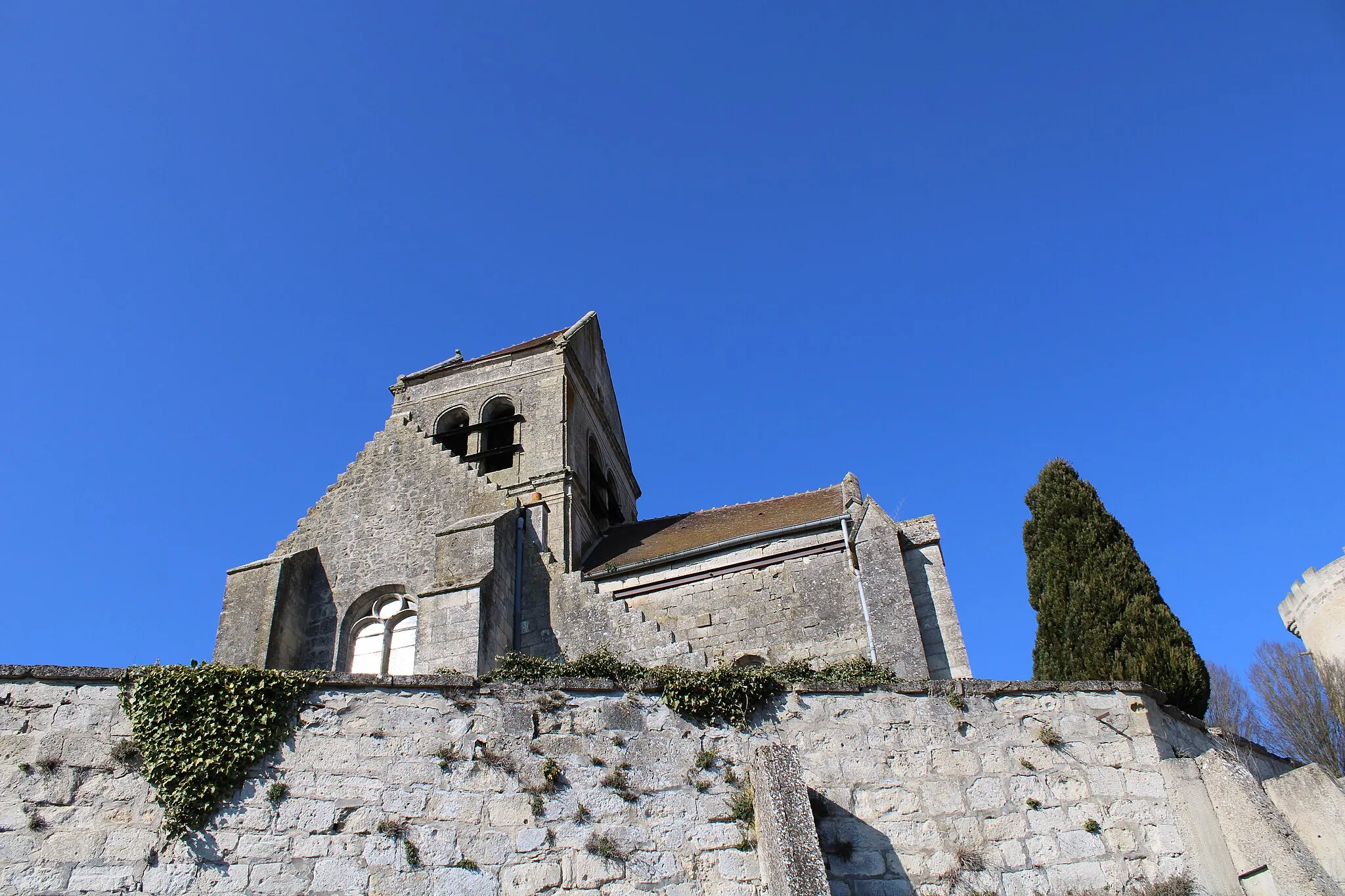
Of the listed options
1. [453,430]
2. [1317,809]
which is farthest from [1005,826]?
[453,430]

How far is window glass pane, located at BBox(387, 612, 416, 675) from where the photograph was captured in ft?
51.6

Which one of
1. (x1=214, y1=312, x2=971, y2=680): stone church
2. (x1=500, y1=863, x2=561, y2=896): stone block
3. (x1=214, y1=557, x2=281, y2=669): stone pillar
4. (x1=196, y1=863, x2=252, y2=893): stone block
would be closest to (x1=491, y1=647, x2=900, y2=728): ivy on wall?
(x1=500, y1=863, x2=561, y2=896): stone block

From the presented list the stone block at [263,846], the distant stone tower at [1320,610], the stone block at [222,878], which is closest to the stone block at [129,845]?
the stone block at [222,878]

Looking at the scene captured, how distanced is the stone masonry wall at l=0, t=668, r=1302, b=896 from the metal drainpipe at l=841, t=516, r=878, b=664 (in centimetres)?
460

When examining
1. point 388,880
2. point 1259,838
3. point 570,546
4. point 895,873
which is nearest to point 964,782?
point 895,873

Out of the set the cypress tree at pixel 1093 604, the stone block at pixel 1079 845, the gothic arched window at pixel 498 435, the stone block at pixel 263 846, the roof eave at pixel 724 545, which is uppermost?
the gothic arched window at pixel 498 435

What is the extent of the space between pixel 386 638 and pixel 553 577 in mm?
3080

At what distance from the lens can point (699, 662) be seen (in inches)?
539

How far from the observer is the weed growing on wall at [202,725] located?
7348mm

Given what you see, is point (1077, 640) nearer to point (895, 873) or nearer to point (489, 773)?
point (895, 873)

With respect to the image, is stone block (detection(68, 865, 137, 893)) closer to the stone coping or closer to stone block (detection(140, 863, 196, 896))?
stone block (detection(140, 863, 196, 896))

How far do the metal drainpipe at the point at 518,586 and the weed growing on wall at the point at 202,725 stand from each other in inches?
287

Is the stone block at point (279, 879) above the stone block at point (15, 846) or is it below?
below

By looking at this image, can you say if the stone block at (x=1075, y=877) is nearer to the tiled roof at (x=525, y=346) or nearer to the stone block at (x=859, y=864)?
the stone block at (x=859, y=864)
